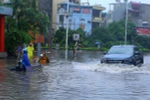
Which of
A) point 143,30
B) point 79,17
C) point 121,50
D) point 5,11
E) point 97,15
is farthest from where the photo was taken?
point 97,15

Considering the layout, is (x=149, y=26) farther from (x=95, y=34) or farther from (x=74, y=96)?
(x=74, y=96)

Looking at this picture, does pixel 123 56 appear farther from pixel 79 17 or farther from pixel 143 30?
pixel 143 30

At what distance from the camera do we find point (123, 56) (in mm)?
23469

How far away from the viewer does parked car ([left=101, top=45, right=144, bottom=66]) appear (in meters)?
23.0

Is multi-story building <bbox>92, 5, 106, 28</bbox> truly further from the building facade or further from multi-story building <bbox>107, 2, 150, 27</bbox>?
multi-story building <bbox>107, 2, 150, 27</bbox>

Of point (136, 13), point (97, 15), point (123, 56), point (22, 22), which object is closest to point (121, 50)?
point (123, 56)

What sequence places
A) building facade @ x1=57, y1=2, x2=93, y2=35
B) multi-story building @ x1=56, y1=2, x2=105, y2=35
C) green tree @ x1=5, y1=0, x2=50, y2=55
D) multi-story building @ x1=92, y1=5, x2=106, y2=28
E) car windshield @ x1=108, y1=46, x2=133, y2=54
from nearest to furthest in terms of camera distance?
car windshield @ x1=108, y1=46, x2=133, y2=54 → green tree @ x1=5, y1=0, x2=50, y2=55 → multi-story building @ x1=56, y1=2, x2=105, y2=35 → building facade @ x1=57, y1=2, x2=93, y2=35 → multi-story building @ x1=92, y1=5, x2=106, y2=28

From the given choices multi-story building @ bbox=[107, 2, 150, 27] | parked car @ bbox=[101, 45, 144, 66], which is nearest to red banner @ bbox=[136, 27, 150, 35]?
multi-story building @ bbox=[107, 2, 150, 27]

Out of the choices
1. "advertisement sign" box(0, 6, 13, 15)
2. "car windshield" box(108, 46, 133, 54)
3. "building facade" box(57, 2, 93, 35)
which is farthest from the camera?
"building facade" box(57, 2, 93, 35)

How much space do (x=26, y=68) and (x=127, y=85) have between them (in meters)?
6.91

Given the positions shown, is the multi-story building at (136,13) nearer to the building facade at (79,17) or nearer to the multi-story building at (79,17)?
the multi-story building at (79,17)

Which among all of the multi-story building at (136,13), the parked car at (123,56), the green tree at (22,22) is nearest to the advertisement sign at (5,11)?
the green tree at (22,22)

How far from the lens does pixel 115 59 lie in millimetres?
23031

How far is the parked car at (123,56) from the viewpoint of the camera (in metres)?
23.0
